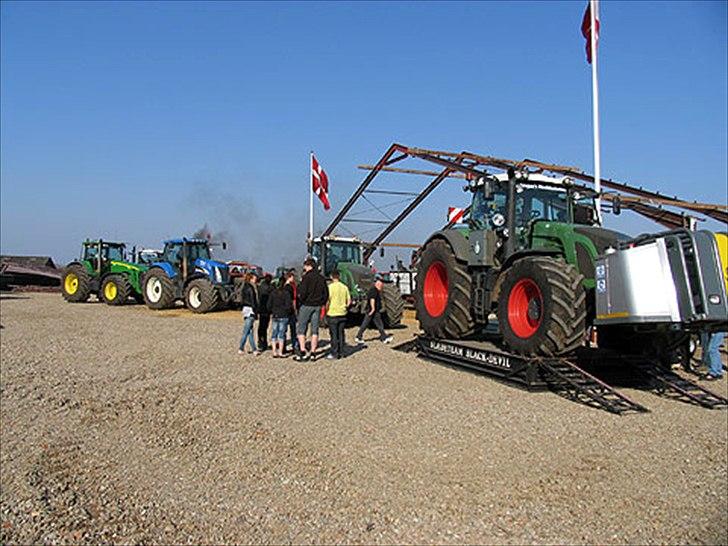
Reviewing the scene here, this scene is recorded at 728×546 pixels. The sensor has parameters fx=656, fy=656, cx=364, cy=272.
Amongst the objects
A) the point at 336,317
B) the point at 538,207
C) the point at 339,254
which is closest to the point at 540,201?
the point at 538,207

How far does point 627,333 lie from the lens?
9.33 m

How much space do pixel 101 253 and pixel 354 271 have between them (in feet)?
38.2

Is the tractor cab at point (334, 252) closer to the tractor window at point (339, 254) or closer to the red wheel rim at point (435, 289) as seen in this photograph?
the tractor window at point (339, 254)

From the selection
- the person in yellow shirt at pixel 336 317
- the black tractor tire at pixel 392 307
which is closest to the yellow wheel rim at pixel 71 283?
the black tractor tire at pixel 392 307

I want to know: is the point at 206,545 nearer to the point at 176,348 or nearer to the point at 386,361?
the point at 386,361

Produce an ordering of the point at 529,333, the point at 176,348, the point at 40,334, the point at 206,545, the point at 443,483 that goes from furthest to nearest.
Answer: the point at 40,334 → the point at 176,348 → the point at 529,333 → the point at 443,483 → the point at 206,545

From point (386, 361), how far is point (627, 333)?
3.82 m

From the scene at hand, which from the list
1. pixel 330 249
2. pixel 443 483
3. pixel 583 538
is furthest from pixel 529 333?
pixel 330 249

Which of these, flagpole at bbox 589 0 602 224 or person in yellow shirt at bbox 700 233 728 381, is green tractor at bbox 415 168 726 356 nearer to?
person in yellow shirt at bbox 700 233 728 381

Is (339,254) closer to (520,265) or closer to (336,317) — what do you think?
(336,317)

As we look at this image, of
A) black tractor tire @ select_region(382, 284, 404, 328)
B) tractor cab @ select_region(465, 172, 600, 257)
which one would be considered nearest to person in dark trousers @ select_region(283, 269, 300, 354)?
black tractor tire @ select_region(382, 284, 404, 328)

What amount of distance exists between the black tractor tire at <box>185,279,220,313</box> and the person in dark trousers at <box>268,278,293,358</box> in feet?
26.4

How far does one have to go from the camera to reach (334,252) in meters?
16.9

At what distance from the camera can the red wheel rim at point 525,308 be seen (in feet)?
28.7
